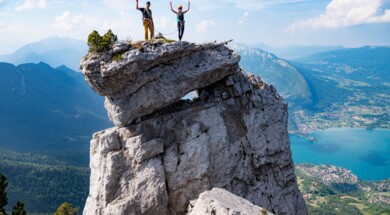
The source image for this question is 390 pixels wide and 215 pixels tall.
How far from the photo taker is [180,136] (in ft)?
78.5

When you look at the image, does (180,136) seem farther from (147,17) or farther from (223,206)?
(147,17)

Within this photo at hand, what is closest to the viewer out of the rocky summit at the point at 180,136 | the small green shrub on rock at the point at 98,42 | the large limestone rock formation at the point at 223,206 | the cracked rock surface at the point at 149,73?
the large limestone rock formation at the point at 223,206

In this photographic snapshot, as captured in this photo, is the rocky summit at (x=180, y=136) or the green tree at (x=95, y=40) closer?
the green tree at (x=95, y=40)

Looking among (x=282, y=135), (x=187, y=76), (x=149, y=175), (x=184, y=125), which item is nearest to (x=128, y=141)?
(x=149, y=175)

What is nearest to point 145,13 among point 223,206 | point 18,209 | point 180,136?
point 180,136

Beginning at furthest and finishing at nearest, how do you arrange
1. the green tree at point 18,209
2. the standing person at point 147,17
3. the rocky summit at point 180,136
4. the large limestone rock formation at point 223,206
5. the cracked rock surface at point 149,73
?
1. the green tree at point 18,209
2. the standing person at point 147,17
3. the rocky summit at point 180,136
4. the cracked rock surface at point 149,73
5. the large limestone rock formation at point 223,206

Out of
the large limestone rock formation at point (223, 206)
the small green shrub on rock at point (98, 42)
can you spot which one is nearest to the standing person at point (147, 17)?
the small green shrub on rock at point (98, 42)

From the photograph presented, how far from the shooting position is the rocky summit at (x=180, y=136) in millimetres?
21578

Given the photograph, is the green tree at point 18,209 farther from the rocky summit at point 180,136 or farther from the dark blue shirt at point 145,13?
the dark blue shirt at point 145,13

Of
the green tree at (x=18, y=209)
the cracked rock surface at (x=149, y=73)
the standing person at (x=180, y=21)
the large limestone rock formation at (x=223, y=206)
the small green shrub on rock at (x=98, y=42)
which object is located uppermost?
the standing person at (x=180, y=21)

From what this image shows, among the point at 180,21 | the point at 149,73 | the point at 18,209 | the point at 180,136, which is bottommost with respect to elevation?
the point at 18,209

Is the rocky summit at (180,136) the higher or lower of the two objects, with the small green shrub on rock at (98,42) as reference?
lower

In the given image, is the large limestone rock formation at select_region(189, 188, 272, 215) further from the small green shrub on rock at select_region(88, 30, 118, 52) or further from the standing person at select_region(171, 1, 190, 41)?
the standing person at select_region(171, 1, 190, 41)

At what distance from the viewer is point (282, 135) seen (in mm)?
28172
